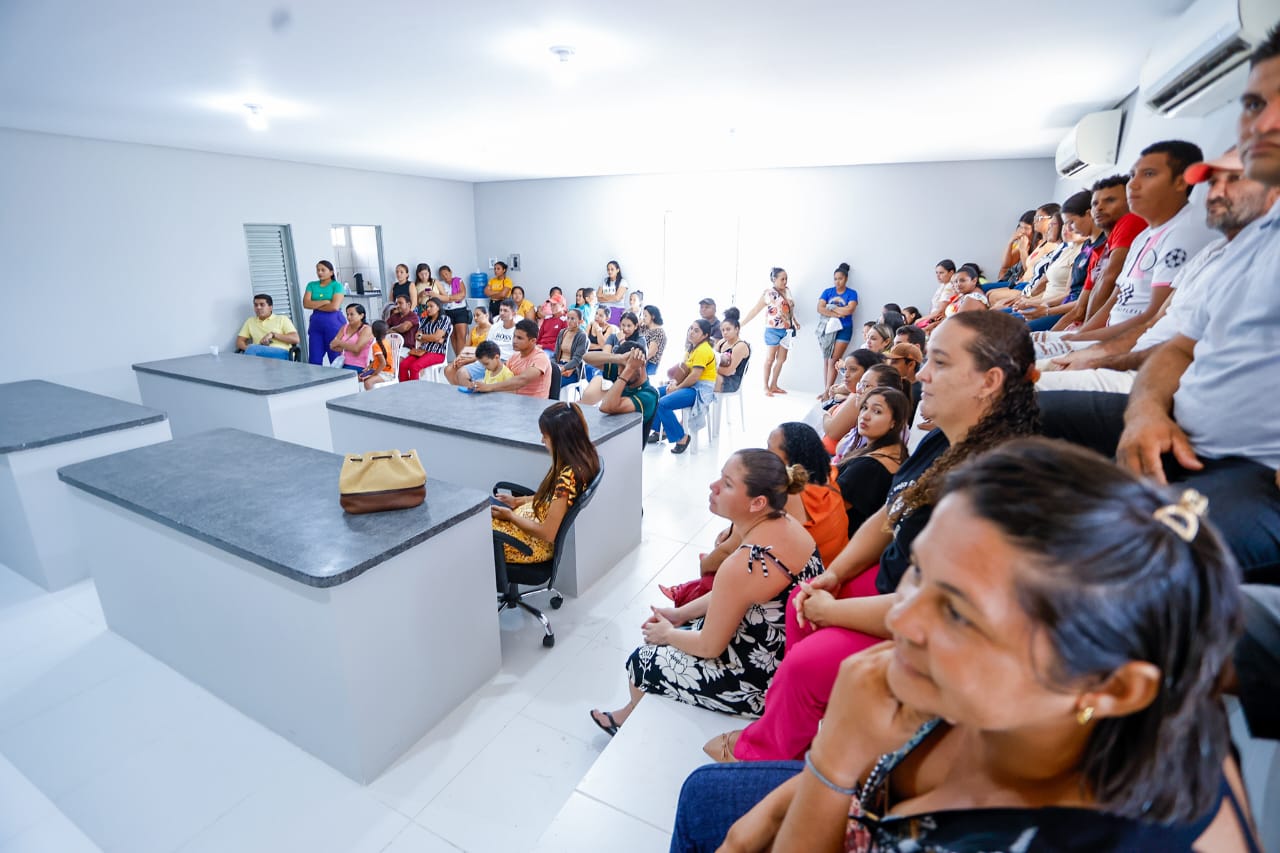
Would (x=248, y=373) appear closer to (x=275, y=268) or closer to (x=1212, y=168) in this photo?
(x=275, y=268)

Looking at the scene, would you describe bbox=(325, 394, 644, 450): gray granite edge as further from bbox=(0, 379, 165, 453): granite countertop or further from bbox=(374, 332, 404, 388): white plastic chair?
bbox=(374, 332, 404, 388): white plastic chair

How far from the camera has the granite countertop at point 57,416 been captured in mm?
2818

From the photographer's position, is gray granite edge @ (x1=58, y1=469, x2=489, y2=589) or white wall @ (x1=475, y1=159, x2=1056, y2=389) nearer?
gray granite edge @ (x1=58, y1=469, x2=489, y2=589)

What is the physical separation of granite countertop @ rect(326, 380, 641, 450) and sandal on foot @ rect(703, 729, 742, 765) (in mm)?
1576

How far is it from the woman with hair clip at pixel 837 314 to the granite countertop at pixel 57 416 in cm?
634

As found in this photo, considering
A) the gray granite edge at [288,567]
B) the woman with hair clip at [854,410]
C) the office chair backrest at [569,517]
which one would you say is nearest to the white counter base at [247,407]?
the gray granite edge at [288,567]

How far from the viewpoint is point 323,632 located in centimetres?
174

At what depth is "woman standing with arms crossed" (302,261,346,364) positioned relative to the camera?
21.2ft

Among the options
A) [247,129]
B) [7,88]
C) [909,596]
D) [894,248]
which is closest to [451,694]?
[909,596]

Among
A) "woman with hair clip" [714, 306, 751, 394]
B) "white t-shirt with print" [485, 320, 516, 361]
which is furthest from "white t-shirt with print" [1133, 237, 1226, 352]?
"white t-shirt with print" [485, 320, 516, 361]

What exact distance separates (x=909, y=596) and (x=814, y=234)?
24.2 feet

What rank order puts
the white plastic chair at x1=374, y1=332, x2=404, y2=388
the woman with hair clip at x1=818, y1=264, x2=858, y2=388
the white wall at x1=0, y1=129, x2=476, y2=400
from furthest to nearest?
1. the woman with hair clip at x1=818, y1=264, x2=858, y2=388
2. the white plastic chair at x1=374, y1=332, x2=404, y2=388
3. the white wall at x1=0, y1=129, x2=476, y2=400

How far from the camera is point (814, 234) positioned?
286 inches

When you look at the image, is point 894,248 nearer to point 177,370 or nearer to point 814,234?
point 814,234
